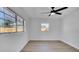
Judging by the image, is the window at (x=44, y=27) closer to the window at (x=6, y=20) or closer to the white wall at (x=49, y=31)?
the white wall at (x=49, y=31)

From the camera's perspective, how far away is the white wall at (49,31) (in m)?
9.45

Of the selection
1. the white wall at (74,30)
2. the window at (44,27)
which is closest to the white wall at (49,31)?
the window at (44,27)

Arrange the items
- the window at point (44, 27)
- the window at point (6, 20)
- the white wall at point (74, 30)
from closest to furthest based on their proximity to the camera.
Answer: the window at point (6, 20) < the white wall at point (74, 30) < the window at point (44, 27)

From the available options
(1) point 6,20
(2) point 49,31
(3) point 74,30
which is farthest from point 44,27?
(1) point 6,20

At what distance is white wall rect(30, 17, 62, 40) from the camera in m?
9.45

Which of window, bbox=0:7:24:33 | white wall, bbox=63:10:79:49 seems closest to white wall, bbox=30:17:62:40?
white wall, bbox=63:10:79:49

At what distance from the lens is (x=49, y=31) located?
9.45 meters

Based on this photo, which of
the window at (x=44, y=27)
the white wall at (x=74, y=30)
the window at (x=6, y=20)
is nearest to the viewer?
the window at (x=6, y=20)

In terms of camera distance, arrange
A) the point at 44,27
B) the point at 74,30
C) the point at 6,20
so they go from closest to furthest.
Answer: the point at 6,20
the point at 74,30
the point at 44,27

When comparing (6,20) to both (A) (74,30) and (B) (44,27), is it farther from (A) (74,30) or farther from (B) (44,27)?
(B) (44,27)
